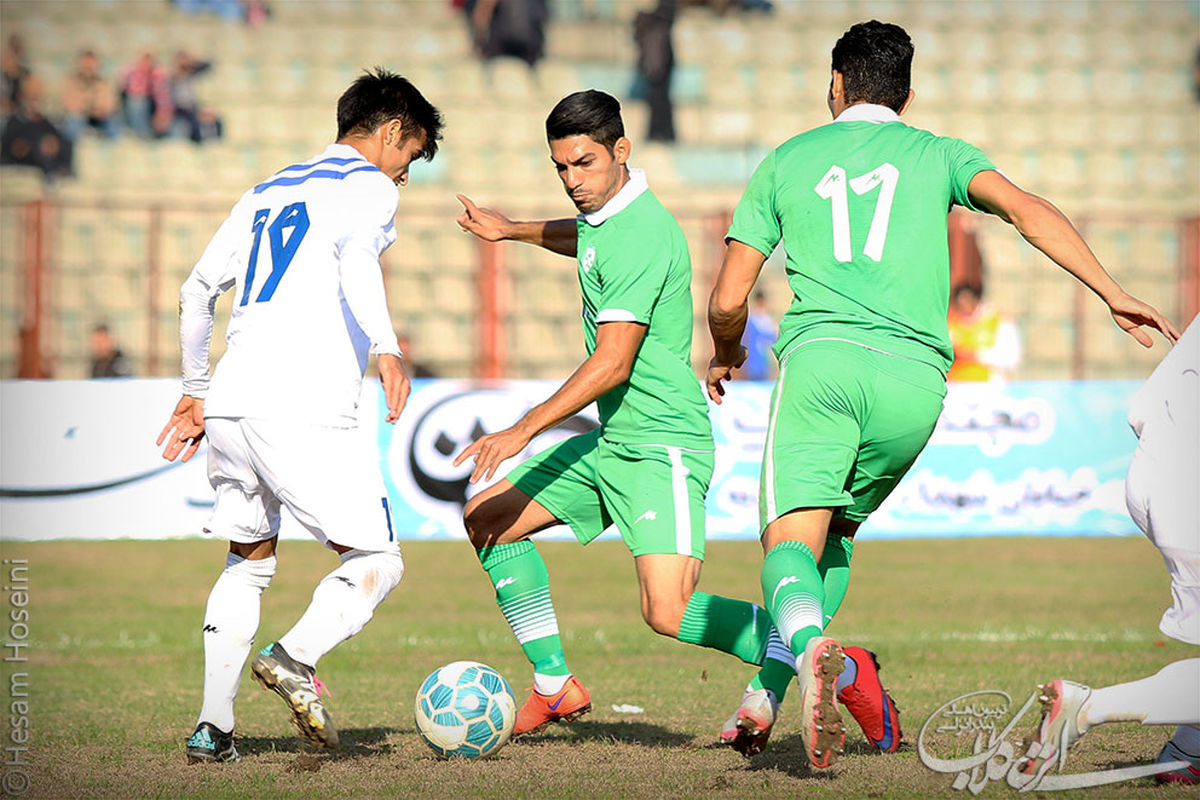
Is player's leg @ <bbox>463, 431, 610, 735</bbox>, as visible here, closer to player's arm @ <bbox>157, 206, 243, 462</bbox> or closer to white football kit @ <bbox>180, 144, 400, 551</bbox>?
white football kit @ <bbox>180, 144, 400, 551</bbox>

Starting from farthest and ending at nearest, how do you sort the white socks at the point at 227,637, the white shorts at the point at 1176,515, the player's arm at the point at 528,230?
1. the player's arm at the point at 528,230
2. the white socks at the point at 227,637
3. the white shorts at the point at 1176,515

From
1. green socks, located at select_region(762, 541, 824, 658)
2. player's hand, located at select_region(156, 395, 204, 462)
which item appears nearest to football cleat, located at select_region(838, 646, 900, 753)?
green socks, located at select_region(762, 541, 824, 658)

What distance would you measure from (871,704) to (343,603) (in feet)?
6.01

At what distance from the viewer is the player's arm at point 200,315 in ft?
17.1

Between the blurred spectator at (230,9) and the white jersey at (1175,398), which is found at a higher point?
the blurred spectator at (230,9)

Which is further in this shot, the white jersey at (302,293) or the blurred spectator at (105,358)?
the blurred spectator at (105,358)

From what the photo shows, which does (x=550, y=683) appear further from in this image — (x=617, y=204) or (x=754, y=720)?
(x=617, y=204)

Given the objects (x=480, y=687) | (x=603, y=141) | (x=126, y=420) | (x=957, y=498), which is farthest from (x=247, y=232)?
(x=957, y=498)

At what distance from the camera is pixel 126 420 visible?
13547 mm

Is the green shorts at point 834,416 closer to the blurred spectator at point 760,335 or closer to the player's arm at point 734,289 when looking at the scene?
the player's arm at point 734,289

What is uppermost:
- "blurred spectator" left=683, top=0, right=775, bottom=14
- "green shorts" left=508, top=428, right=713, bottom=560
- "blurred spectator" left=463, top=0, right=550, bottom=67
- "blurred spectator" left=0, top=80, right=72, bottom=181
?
"blurred spectator" left=683, top=0, right=775, bottom=14

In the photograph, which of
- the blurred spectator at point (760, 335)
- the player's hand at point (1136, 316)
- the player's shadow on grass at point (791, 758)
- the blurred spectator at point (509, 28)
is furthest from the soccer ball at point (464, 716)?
the blurred spectator at point (509, 28)

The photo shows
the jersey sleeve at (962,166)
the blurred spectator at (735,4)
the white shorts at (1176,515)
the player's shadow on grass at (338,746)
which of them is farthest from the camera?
the blurred spectator at (735,4)

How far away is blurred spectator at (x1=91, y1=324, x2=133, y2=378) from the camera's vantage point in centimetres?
1590
